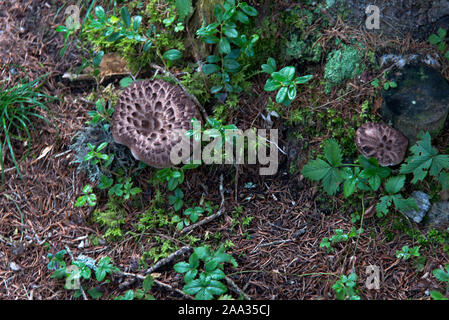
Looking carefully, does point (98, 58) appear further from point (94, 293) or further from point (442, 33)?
point (442, 33)

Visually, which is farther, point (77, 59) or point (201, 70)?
point (77, 59)

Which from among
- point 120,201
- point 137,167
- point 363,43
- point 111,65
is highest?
point 363,43

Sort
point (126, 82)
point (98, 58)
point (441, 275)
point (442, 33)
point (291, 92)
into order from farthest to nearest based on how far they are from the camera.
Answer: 1. point (126, 82)
2. point (98, 58)
3. point (442, 33)
4. point (291, 92)
5. point (441, 275)

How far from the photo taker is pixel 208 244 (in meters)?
3.18

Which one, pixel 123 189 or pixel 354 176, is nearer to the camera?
pixel 354 176

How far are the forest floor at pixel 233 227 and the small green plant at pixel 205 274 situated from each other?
0.21 metres

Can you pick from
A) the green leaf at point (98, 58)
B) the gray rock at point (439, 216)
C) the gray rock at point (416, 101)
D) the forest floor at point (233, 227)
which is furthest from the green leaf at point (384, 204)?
the green leaf at point (98, 58)

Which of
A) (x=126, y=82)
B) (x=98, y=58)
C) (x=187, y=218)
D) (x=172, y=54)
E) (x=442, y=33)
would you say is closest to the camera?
(x=442, y=33)

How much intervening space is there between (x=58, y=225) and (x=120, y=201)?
0.61m

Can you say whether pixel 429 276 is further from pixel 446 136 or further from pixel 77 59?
pixel 77 59

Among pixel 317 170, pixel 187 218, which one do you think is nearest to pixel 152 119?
pixel 187 218

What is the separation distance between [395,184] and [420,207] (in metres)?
0.32

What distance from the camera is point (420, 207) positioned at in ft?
9.99

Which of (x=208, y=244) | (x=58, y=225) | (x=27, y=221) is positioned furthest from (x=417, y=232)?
(x=27, y=221)
